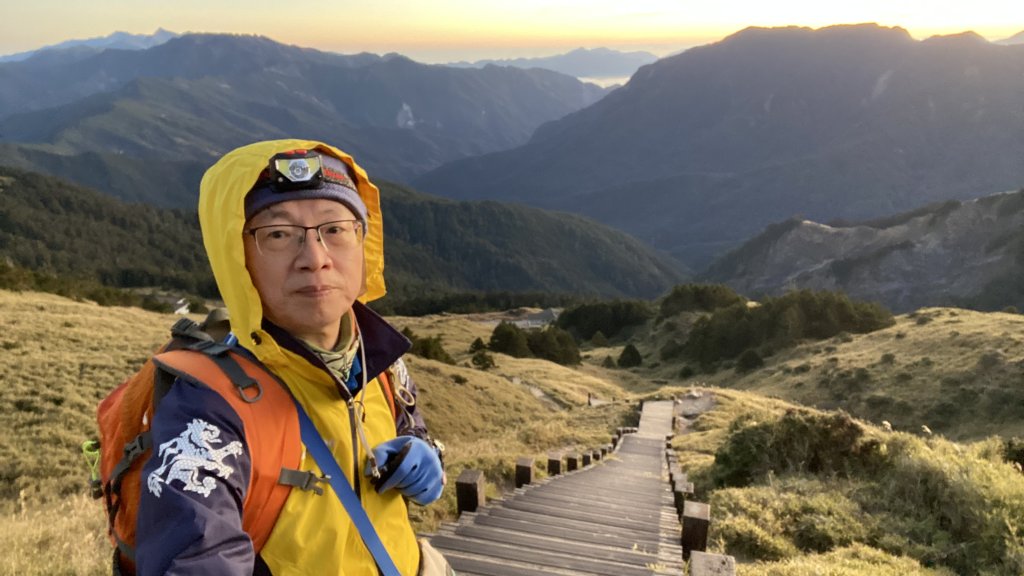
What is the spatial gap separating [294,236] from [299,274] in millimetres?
138

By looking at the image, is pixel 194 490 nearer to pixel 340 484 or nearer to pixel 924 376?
pixel 340 484

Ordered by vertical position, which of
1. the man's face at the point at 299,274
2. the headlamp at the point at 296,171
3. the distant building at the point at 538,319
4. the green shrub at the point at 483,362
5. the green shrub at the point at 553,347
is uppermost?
the headlamp at the point at 296,171

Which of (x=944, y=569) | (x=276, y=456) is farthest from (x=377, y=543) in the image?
(x=944, y=569)

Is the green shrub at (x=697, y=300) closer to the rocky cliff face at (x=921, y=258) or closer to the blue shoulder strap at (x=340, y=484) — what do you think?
the rocky cliff face at (x=921, y=258)

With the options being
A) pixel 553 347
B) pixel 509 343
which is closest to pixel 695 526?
pixel 509 343

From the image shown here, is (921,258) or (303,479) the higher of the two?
(303,479)

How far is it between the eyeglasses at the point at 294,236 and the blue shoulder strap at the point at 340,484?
539mm

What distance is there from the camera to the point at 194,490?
1.68 metres

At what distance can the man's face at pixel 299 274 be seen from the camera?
6.82ft

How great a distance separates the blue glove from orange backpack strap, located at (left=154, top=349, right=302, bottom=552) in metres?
0.38

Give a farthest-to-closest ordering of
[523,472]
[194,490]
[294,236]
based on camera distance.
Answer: [523,472]
[294,236]
[194,490]

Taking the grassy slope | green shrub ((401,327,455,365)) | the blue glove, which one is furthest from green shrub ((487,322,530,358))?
the blue glove

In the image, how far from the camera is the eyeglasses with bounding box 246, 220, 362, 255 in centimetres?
207

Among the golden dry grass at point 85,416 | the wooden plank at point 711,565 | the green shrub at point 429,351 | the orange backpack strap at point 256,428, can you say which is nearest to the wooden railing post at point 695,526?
the wooden plank at point 711,565
